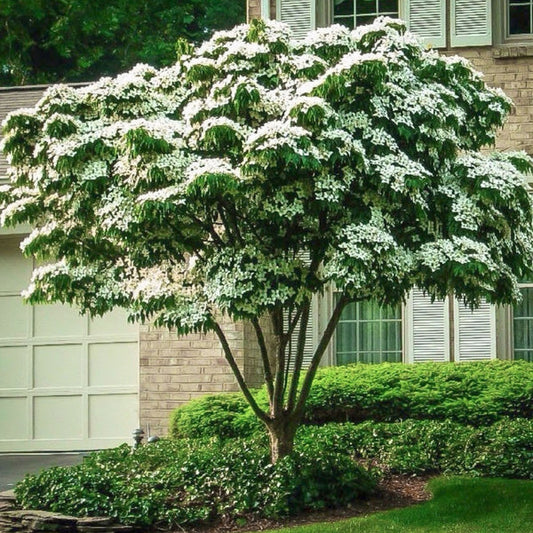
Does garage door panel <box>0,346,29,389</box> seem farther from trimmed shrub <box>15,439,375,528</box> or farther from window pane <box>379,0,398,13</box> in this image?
window pane <box>379,0,398,13</box>

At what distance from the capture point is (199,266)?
28.7 feet

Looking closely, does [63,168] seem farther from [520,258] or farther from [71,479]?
[520,258]

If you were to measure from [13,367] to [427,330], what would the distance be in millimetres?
4588

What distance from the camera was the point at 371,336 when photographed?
13094 millimetres

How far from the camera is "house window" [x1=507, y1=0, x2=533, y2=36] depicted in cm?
1313

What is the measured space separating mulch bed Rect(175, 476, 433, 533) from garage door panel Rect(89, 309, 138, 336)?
4.54m

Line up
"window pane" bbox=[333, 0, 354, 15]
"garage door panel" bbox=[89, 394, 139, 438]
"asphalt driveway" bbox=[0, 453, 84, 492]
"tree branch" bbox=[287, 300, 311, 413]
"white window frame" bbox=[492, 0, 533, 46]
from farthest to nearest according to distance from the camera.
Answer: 1. "garage door panel" bbox=[89, 394, 139, 438]
2. "window pane" bbox=[333, 0, 354, 15]
3. "white window frame" bbox=[492, 0, 533, 46]
4. "asphalt driveway" bbox=[0, 453, 84, 492]
5. "tree branch" bbox=[287, 300, 311, 413]

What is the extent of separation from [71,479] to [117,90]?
114 inches

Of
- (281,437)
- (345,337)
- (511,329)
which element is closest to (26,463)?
(345,337)

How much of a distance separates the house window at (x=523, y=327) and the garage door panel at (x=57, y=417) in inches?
186

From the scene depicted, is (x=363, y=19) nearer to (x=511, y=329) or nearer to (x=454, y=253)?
(x=511, y=329)

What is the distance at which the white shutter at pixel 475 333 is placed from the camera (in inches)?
503

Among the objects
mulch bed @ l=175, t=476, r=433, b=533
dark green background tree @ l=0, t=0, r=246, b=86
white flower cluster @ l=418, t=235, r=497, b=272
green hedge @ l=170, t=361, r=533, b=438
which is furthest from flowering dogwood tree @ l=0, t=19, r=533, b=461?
dark green background tree @ l=0, t=0, r=246, b=86

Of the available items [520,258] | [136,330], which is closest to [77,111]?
[520,258]
